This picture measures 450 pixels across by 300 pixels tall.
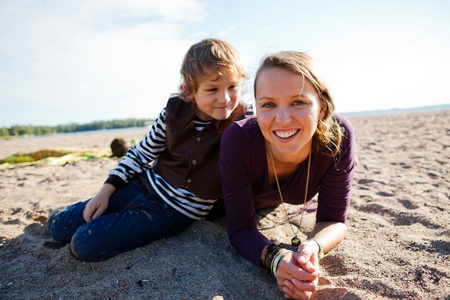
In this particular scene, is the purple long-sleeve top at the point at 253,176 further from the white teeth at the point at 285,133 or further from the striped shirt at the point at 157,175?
the striped shirt at the point at 157,175

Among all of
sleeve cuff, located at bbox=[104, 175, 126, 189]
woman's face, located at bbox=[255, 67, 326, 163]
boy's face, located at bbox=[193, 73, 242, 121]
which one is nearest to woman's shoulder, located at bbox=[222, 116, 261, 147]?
woman's face, located at bbox=[255, 67, 326, 163]

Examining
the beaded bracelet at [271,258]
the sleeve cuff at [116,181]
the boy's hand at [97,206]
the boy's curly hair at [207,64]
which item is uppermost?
the boy's curly hair at [207,64]

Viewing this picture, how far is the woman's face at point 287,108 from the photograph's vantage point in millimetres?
1562

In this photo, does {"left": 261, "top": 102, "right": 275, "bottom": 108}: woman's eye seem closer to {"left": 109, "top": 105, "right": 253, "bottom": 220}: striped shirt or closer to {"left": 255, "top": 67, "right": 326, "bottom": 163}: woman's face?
{"left": 255, "top": 67, "right": 326, "bottom": 163}: woman's face

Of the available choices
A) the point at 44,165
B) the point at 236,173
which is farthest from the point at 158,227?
the point at 44,165

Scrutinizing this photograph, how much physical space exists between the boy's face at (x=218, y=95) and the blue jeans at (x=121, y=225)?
88cm

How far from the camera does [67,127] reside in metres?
39.6

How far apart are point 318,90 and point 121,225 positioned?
1.69 meters

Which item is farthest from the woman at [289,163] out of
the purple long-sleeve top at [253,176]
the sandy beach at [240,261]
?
the sandy beach at [240,261]

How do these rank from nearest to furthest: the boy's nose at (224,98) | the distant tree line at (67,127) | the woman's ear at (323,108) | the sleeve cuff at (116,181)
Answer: the woman's ear at (323,108)
the boy's nose at (224,98)
the sleeve cuff at (116,181)
the distant tree line at (67,127)

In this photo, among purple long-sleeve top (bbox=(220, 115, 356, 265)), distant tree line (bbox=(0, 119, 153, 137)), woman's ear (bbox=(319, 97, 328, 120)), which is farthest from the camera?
distant tree line (bbox=(0, 119, 153, 137))

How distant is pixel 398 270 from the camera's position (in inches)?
63.9

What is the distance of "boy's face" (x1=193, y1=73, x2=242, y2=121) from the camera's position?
2.14 meters

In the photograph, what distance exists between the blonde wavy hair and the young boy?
1.71ft
